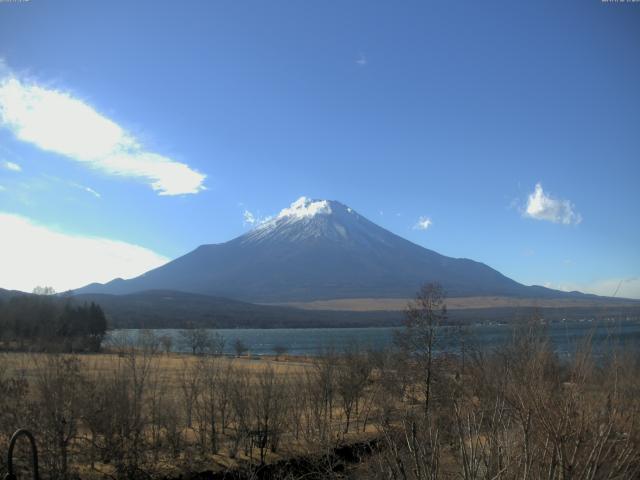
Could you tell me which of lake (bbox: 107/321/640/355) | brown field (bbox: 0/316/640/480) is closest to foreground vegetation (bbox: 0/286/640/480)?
brown field (bbox: 0/316/640/480)

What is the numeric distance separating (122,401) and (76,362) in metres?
2.11

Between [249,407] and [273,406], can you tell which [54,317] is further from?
[273,406]

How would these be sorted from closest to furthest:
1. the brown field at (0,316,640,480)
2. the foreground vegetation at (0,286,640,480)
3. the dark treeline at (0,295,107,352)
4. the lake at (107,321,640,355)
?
1. the foreground vegetation at (0,286,640,480)
2. the lake at (107,321,640,355)
3. the brown field at (0,316,640,480)
4. the dark treeline at (0,295,107,352)

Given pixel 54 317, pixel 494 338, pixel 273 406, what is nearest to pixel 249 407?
pixel 273 406

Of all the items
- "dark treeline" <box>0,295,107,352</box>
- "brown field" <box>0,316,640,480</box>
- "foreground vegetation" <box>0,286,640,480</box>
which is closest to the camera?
"foreground vegetation" <box>0,286,640,480</box>

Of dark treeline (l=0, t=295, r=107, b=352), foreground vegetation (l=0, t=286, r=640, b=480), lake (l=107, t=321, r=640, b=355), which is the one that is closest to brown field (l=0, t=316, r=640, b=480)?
foreground vegetation (l=0, t=286, r=640, b=480)

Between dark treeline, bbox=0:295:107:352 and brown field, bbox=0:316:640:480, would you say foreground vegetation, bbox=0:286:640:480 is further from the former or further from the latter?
dark treeline, bbox=0:295:107:352

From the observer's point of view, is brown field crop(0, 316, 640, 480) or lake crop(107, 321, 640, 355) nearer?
lake crop(107, 321, 640, 355)

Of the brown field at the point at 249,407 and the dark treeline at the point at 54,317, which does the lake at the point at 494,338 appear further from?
the dark treeline at the point at 54,317

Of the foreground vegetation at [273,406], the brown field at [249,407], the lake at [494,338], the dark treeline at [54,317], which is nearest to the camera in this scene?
the foreground vegetation at [273,406]

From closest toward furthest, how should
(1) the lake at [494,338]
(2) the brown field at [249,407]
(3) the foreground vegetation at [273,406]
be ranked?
(3) the foreground vegetation at [273,406] → (1) the lake at [494,338] → (2) the brown field at [249,407]

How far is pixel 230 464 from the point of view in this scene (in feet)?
66.0

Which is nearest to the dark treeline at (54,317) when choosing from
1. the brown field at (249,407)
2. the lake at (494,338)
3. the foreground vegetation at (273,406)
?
the lake at (494,338)

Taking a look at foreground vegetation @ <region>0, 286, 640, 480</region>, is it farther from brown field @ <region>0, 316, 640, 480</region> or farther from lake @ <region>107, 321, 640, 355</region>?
lake @ <region>107, 321, 640, 355</region>
